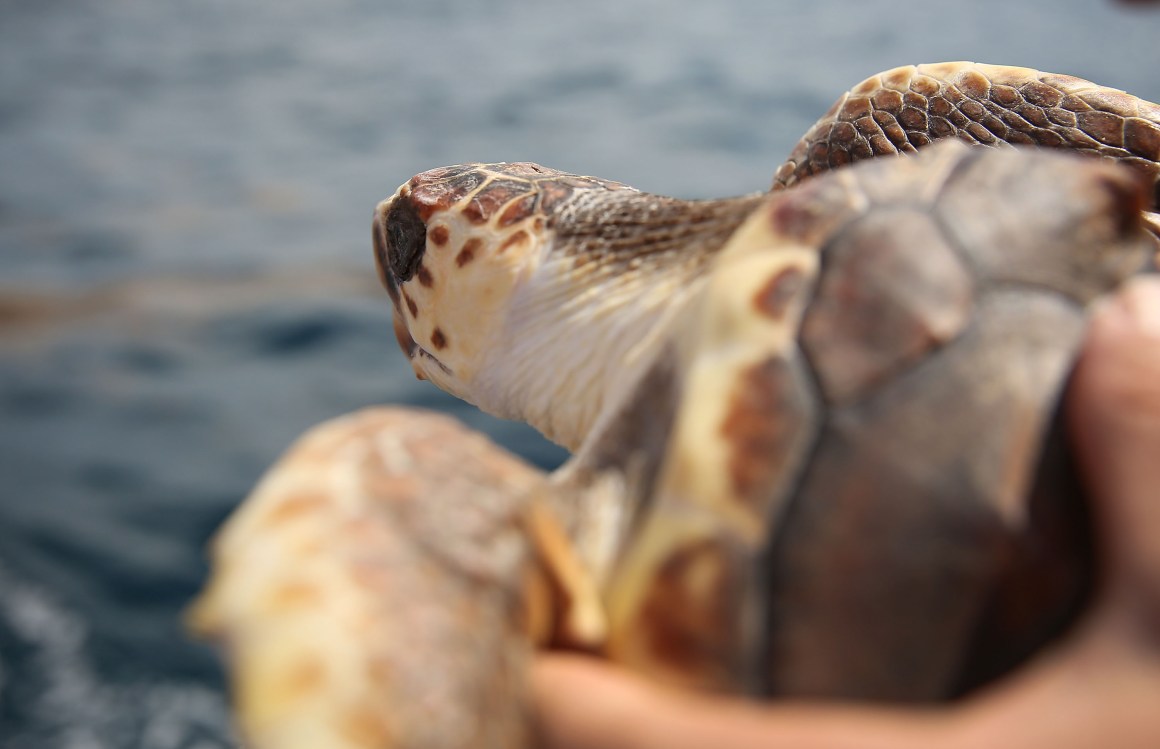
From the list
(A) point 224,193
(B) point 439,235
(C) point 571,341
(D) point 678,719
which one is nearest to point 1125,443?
(D) point 678,719

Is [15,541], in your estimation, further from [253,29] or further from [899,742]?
[253,29]

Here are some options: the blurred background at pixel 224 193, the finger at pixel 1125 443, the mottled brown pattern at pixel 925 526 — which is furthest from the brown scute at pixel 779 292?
the blurred background at pixel 224 193

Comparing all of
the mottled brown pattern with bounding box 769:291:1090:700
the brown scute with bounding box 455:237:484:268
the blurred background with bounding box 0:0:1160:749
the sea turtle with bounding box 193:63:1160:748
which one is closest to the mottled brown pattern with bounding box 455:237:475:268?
the brown scute with bounding box 455:237:484:268

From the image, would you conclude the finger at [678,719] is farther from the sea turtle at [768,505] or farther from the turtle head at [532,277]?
the turtle head at [532,277]

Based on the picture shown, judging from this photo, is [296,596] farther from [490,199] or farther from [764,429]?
[490,199]

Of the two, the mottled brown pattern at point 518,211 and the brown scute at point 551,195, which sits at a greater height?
the brown scute at point 551,195

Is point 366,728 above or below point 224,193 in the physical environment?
above
